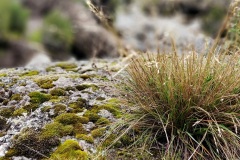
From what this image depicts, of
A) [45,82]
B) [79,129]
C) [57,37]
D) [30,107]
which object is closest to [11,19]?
[57,37]

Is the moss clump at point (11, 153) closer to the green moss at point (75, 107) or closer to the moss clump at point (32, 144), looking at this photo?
the moss clump at point (32, 144)

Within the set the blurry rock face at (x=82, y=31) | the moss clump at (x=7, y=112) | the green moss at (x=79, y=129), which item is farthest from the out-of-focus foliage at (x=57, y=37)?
the green moss at (x=79, y=129)

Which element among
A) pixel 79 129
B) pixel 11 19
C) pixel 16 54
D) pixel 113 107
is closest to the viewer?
pixel 79 129

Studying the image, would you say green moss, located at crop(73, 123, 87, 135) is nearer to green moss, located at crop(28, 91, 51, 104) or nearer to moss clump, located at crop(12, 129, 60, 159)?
moss clump, located at crop(12, 129, 60, 159)

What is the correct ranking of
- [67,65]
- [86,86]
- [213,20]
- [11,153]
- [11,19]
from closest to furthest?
[11,153], [86,86], [67,65], [11,19], [213,20]

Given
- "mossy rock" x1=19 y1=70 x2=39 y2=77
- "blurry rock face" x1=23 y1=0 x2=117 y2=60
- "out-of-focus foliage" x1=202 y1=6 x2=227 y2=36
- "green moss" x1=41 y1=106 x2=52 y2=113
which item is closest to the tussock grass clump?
"green moss" x1=41 y1=106 x2=52 y2=113

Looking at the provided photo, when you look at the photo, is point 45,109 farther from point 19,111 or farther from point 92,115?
point 92,115

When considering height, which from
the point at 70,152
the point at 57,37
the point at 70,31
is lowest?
the point at 57,37
